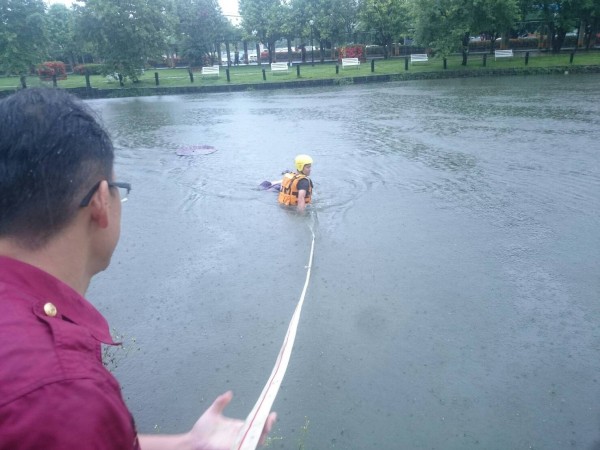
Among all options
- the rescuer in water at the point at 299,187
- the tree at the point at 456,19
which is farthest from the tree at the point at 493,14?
the rescuer in water at the point at 299,187

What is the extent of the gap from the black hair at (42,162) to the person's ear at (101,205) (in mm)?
28

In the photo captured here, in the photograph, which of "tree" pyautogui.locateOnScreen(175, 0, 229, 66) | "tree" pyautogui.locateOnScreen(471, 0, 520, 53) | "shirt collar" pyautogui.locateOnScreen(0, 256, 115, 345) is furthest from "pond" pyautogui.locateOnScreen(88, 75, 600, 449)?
"tree" pyautogui.locateOnScreen(175, 0, 229, 66)

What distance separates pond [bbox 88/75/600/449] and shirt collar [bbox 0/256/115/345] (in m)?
0.80

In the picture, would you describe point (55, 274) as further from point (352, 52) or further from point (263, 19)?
point (263, 19)

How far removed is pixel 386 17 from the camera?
37.7 m

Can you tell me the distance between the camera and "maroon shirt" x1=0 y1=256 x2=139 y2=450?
37.2 inches

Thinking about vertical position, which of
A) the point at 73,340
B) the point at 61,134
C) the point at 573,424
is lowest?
the point at 573,424

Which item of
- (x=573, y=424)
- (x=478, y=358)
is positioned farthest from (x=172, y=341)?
(x=573, y=424)

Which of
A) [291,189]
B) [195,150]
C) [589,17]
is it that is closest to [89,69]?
[195,150]

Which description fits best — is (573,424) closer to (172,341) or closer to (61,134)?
(172,341)

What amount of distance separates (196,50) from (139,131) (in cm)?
3140

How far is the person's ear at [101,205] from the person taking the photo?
139cm

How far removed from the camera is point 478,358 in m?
4.34

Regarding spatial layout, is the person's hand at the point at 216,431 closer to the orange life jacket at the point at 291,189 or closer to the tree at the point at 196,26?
the orange life jacket at the point at 291,189
